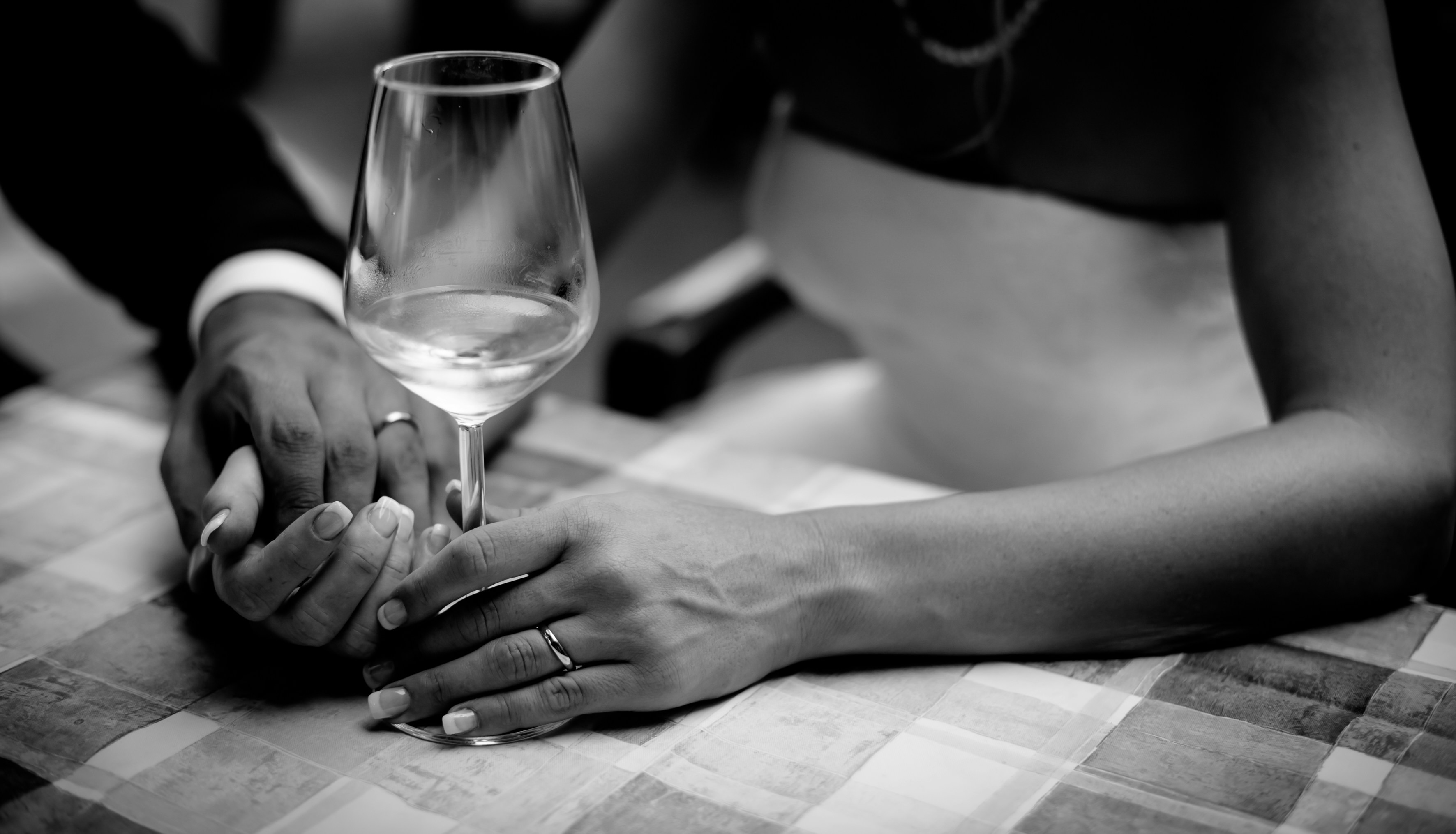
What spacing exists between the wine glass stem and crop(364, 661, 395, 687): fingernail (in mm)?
89

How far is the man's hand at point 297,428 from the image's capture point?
772mm

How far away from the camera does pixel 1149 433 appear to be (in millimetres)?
1203

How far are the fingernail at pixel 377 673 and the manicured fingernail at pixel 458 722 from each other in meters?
0.05

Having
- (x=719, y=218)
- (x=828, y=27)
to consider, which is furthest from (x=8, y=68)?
(x=719, y=218)

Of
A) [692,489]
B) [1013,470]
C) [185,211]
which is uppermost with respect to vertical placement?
[185,211]

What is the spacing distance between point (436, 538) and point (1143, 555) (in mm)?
440

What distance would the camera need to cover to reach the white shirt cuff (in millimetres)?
972

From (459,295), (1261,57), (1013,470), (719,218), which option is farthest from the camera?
(719,218)

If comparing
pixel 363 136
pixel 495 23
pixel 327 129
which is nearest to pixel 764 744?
pixel 363 136

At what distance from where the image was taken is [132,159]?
1.16 meters

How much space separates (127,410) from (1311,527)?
0.96m

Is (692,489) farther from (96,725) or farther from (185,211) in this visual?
(185,211)

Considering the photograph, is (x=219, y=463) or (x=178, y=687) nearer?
(x=178, y=687)

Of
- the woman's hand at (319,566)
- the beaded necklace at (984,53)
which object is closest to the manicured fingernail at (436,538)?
the woman's hand at (319,566)
